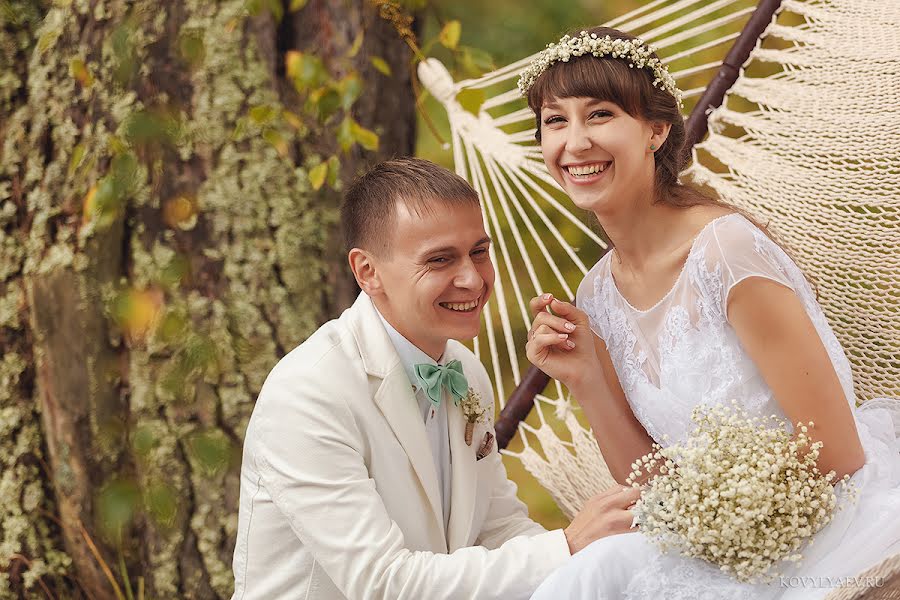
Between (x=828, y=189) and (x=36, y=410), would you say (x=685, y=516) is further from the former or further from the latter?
(x=36, y=410)

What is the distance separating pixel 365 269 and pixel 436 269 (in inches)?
6.4

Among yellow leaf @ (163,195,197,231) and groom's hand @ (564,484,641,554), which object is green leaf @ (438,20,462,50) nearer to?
yellow leaf @ (163,195,197,231)

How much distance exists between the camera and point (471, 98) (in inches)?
111

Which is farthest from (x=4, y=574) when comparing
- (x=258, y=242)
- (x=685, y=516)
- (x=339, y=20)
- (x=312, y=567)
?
(x=685, y=516)

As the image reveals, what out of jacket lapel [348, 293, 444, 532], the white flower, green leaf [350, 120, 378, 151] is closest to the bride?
the white flower

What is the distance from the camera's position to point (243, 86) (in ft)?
9.24

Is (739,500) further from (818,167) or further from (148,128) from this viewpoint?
(148,128)

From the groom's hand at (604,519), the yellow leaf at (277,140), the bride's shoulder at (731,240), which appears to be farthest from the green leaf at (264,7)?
the groom's hand at (604,519)

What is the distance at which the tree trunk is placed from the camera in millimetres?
2783

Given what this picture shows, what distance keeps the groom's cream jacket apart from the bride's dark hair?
0.58m

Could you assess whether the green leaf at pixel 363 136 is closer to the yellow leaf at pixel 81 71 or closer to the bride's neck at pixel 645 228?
the yellow leaf at pixel 81 71

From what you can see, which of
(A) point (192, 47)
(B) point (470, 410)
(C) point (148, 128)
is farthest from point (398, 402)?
(A) point (192, 47)

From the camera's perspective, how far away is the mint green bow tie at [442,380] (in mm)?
1932

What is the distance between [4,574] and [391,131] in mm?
1733
